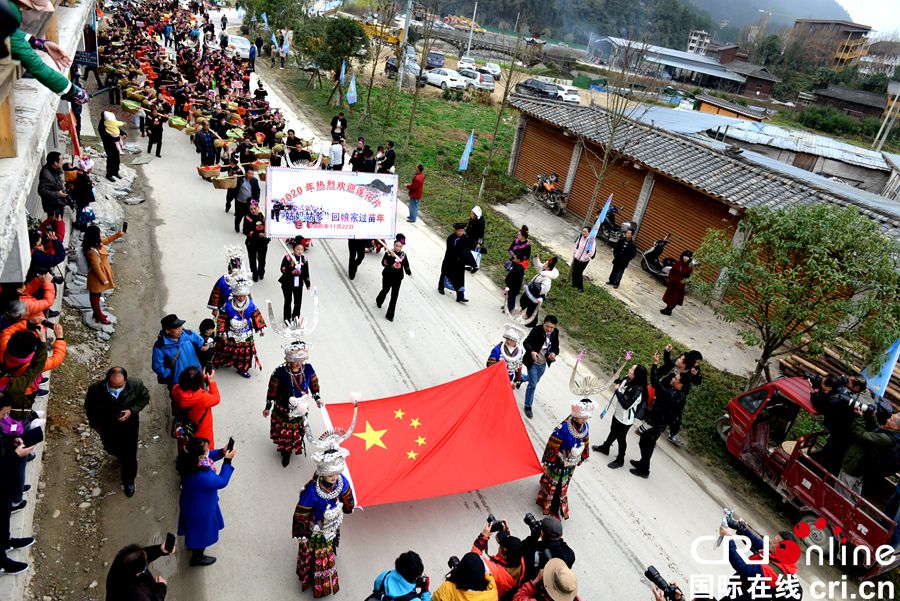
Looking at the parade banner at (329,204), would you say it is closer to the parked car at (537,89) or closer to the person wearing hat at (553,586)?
the person wearing hat at (553,586)

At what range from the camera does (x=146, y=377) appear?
813 cm

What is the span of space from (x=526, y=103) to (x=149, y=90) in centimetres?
1229

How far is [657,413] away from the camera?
770 centimetres

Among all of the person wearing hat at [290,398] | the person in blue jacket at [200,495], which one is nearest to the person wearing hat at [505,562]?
the person in blue jacket at [200,495]

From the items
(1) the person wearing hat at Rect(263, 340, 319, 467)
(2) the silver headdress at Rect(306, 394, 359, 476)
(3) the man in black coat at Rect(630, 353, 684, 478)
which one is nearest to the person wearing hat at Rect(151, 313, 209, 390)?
(1) the person wearing hat at Rect(263, 340, 319, 467)

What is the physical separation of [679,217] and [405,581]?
14080 mm

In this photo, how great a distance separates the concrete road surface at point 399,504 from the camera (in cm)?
607

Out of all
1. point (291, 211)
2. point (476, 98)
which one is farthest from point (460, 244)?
point (476, 98)

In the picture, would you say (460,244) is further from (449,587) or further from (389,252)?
(449,587)

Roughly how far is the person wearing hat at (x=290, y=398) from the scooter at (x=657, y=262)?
36.9ft

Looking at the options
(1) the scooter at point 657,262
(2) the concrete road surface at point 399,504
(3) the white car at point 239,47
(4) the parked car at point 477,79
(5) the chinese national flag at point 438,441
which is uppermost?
(4) the parked car at point 477,79

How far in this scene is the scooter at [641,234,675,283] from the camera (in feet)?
50.9

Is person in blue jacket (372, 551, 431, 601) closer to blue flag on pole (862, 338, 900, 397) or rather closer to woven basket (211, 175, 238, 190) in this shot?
blue flag on pole (862, 338, 900, 397)

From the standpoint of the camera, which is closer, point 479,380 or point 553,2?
point 479,380
